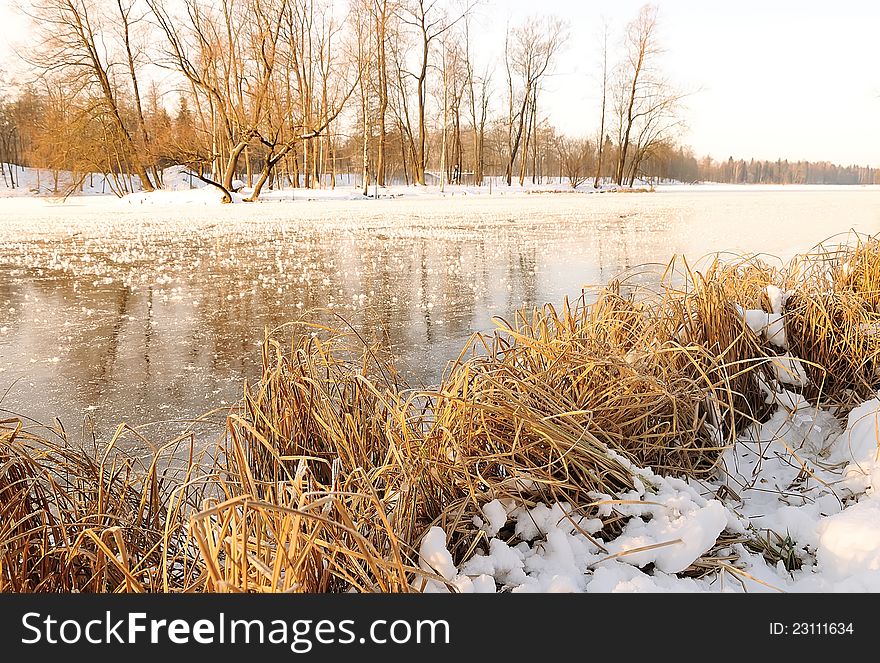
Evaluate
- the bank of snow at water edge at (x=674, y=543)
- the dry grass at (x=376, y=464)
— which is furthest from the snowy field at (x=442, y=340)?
the dry grass at (x=376, y=464)

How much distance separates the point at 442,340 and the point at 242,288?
9.95ft

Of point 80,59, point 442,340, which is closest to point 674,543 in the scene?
point 442,340

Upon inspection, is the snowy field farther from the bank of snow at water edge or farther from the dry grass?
the dry grass

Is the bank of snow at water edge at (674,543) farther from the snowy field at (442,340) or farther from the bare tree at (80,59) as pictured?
the bare tree at (80,59)

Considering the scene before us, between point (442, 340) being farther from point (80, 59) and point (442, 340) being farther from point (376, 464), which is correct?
point (80, 59)

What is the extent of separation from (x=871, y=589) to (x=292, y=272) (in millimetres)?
6964

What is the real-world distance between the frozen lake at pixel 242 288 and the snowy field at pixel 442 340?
27 mm

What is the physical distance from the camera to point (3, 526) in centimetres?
182

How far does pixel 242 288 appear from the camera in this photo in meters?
6.90

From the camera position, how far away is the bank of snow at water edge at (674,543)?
1649 millimetres

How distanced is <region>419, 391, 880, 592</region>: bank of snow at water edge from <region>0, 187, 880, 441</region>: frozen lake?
1390 mm

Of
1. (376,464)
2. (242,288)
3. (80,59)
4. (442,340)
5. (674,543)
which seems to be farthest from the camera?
(80,59)

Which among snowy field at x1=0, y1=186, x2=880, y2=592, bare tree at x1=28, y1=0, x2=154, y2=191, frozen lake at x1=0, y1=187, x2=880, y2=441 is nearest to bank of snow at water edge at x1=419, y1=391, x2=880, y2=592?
snowy field at x1=0, y1=186, x2=880, y2=592
